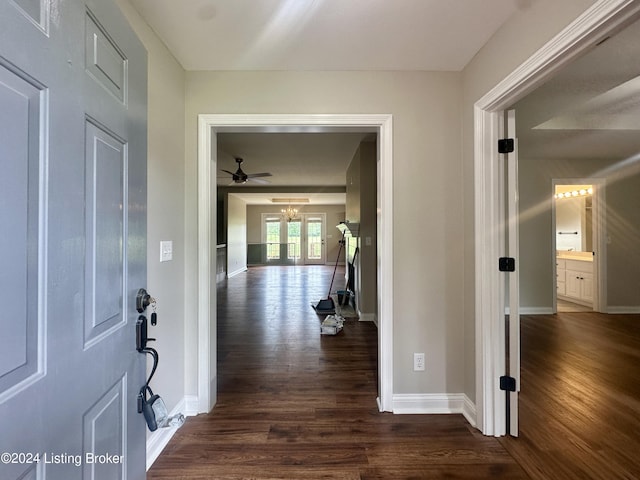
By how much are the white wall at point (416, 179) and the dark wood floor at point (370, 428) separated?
409 millimetres

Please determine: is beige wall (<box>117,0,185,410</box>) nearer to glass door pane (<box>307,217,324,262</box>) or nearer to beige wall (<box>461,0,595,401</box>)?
beige wall (<box>461,0,595,401</box>)

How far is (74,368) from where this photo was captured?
2.45 ft

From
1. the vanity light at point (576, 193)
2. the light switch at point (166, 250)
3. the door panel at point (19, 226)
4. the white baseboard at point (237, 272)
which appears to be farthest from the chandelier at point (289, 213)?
the door panel at point (19, 226)

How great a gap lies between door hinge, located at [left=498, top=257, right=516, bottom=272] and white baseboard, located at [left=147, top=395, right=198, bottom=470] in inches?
88.9

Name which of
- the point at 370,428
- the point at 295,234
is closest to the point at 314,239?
the point at 295,234

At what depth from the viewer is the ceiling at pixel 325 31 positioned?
1.53 metres

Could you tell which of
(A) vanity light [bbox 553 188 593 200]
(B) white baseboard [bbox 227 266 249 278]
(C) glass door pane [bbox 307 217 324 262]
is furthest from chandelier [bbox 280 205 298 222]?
(A) vanity light [bbox 553 188 593 200]

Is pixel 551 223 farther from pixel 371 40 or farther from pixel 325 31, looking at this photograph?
pixel 325 31

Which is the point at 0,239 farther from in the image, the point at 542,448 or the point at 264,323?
the point at 264,323

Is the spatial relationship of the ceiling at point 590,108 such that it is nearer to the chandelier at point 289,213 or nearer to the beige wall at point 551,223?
the beige wall at point 551,223

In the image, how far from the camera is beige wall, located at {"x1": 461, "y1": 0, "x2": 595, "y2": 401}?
1331mm

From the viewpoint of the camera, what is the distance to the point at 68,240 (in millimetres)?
727

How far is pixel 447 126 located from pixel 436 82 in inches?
13.1

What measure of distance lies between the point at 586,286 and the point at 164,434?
6.50 meters
